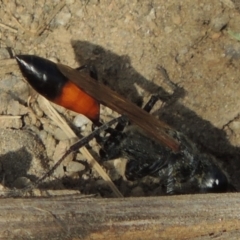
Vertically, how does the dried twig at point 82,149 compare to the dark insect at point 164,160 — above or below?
below

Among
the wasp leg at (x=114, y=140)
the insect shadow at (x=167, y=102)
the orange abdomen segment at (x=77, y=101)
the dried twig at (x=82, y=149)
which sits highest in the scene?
the insect shadow at (x=167, y=102)

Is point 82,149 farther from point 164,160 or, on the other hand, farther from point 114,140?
point 164,160

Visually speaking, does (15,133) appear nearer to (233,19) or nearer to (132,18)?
(132,18)

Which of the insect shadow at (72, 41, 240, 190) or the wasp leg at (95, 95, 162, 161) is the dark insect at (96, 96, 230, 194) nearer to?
the wasp leg at (95, 95, 162, 161)

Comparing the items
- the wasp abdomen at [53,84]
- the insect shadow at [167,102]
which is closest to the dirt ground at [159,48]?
the insect shadow at [167,102]

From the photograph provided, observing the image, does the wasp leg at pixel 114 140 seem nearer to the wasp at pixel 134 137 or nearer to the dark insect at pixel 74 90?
the wasp at pixel 134 137

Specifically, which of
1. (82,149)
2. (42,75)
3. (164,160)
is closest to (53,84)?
(42,75)

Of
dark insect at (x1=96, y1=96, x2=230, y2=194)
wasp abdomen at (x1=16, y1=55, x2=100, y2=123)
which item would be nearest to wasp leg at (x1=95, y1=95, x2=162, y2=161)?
dark insect at (x1=96, y1=96, x2=230, y2=194)
